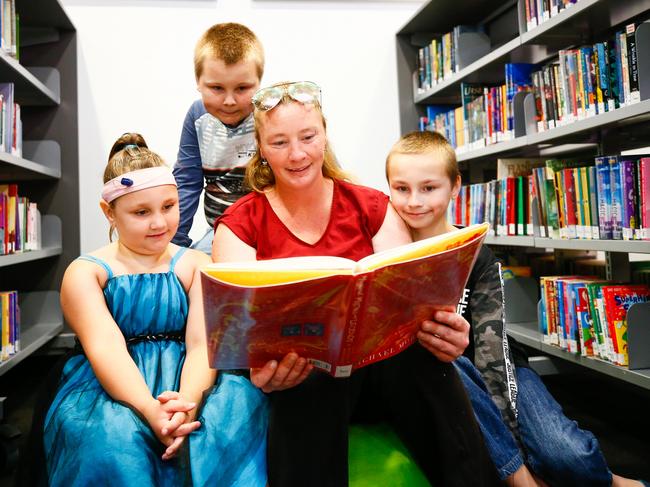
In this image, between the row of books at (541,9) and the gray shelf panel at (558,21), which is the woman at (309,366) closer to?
the gray shelf panel at (558,21)

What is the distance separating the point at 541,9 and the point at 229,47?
1.42 m

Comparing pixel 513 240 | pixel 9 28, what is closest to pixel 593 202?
pixel 513 240

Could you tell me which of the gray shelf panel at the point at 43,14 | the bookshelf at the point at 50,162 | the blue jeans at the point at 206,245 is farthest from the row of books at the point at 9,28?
the blue jeans at the point at 206,245

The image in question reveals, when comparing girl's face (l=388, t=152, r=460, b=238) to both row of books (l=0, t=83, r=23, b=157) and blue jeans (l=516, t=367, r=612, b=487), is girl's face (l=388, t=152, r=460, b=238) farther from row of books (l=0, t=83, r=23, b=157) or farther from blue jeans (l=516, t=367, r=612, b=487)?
row of books (l=0, t=83, r=23, b=157)

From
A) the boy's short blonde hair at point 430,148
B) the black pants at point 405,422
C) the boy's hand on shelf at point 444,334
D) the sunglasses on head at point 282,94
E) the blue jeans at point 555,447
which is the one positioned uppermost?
the sunglasses on head at point 282,94

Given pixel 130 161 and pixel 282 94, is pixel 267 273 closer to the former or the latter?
pixel 282 94

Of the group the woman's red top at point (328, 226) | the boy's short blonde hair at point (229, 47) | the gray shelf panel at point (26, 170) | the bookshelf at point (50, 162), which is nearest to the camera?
the woman's red top at point (328, 226)

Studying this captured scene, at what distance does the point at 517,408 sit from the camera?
137cm

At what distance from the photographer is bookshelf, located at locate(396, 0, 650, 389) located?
1.85 m

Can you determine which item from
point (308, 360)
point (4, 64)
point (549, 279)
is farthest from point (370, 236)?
point (4, 64)

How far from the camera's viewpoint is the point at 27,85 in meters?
2.88

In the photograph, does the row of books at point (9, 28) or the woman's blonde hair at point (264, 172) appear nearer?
the woman's blonde hair at point (264, 172)

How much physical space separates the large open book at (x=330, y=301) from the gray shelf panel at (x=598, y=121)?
115 centimetres

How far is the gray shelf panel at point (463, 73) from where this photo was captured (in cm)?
249
